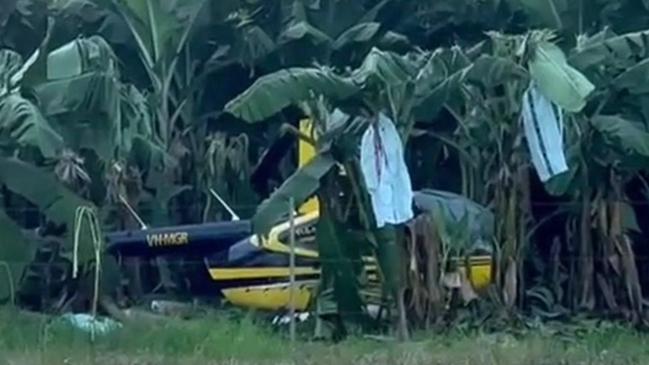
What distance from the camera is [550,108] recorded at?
1230 centimetres

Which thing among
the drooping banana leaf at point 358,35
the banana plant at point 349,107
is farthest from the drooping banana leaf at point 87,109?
the drooping banana leaf at point 358,35

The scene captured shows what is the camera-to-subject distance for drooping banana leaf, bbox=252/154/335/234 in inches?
481

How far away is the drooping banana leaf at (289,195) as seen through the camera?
40.1 feet

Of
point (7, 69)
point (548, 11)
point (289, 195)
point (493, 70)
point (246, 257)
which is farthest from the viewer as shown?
point (548, 11)

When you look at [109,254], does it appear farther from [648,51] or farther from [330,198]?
[648,51]

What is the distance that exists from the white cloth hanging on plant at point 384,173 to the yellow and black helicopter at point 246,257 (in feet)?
2.17

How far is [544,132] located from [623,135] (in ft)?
2.14

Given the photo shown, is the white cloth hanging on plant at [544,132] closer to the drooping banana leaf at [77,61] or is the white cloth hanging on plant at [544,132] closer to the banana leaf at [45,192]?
the drooping banana leaf at [77,61]

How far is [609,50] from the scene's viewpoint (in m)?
12.6

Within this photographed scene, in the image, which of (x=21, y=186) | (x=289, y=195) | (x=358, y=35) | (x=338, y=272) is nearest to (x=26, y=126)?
(x=21, y=186)

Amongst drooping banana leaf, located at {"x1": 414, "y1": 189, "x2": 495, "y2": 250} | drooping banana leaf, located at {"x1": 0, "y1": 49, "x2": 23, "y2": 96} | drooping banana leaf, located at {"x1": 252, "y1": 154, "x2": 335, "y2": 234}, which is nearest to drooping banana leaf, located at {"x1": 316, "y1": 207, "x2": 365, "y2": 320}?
drooping banana leaf, located at {"x1": 252, "y1": 154, "x2": 335, "y2": 234}

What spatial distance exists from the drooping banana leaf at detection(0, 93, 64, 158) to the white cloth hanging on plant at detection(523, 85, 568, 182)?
12.7 ft

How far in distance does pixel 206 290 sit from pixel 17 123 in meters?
3.19

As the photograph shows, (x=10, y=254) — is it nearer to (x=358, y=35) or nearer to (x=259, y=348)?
(x=259, y=348)
